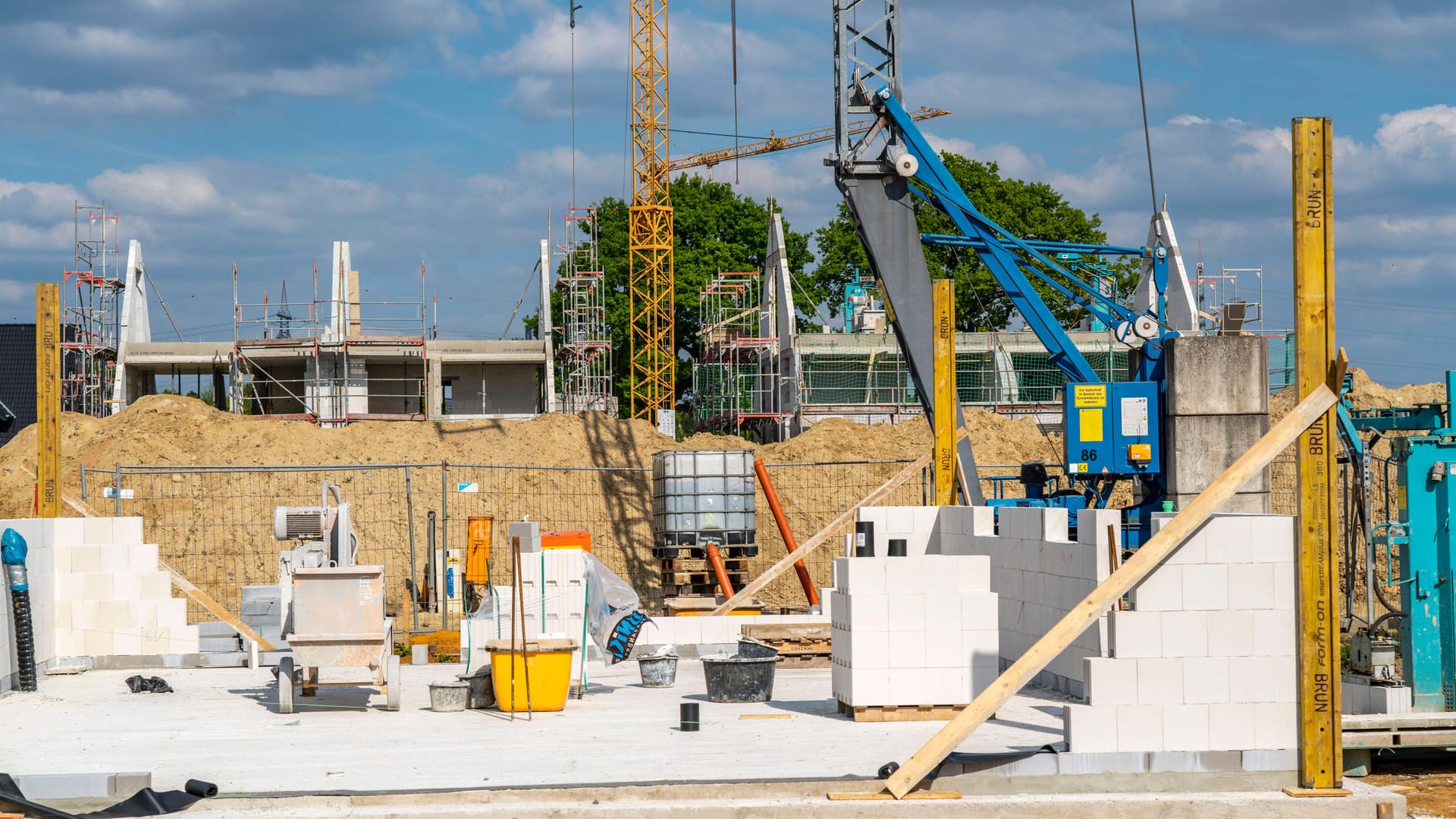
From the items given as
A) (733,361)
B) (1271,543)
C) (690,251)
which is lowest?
(1271,543)

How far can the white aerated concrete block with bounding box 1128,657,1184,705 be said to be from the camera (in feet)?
28.8

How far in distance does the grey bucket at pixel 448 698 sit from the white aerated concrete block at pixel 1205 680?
6.28 meters

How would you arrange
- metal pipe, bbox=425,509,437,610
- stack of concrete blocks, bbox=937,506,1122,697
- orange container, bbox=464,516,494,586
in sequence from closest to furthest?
stack of concrete blocks, bbox=937,506,1122,697 < metal pipe, bbox=425,509,437,610 < orange container, bbox=464,516,494,586

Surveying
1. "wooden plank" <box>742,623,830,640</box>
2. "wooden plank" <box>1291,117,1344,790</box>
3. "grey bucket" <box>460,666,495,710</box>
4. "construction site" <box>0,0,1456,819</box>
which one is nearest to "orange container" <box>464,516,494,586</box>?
"construction site" <box>0,0,1456,819</box>

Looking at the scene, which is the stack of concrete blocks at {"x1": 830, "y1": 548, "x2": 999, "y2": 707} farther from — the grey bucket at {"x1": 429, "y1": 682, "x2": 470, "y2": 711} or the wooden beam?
the wooden beam

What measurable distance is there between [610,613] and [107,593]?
5750 millimetres

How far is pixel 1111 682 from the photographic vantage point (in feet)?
28.6

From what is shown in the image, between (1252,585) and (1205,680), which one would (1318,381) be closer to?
(1252,585)

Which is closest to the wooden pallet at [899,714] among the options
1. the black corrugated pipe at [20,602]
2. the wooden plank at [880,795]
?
the wooden plank at [880,795]

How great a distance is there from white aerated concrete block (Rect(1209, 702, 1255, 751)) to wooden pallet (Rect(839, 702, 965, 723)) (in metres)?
2.67

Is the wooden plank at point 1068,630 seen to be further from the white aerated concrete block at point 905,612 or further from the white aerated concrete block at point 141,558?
the white aerated concrete block at point 141,558

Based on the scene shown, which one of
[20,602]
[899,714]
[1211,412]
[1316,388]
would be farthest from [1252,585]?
[1211,412]

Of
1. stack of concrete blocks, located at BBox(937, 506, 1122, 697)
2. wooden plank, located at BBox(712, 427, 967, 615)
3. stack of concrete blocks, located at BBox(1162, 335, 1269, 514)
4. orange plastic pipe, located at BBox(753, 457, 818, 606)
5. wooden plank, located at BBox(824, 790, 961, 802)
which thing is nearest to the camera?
wooden plank, located at BBox(824, 790, 961, 802)

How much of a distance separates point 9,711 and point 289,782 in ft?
17.0
